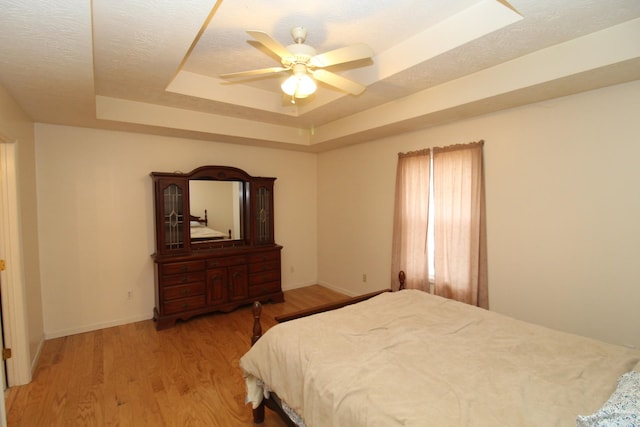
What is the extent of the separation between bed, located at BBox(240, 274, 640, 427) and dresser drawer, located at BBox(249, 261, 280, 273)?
2.11 metres

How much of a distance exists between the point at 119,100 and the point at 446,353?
3695 mm

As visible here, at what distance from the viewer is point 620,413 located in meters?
0.99

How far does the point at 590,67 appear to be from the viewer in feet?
6.72

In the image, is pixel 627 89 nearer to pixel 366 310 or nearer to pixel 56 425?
pixel 366 310

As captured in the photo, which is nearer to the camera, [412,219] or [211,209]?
[412,219]

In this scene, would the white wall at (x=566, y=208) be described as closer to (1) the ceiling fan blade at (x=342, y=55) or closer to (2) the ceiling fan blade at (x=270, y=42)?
(1) the ceiling fan blade at (x=342, y=55)

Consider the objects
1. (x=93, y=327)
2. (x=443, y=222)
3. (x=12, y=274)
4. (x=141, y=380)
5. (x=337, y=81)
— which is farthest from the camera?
(x=93, y=327)

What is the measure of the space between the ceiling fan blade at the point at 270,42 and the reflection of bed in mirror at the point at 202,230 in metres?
2.64

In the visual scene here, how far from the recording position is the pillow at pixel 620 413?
3.12 ft

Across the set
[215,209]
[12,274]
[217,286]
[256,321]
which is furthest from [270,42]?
[217,286]

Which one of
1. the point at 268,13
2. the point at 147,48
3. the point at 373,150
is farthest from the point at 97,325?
the point at 373,150

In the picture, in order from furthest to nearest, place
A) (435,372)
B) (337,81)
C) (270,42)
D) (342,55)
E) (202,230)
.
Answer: (202,230) < (337,81) < (342,55) < (270,42) < (435,372)

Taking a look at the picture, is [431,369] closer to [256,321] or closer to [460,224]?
[256,321]

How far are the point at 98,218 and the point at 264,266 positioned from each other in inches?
81.5
